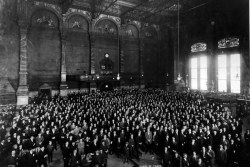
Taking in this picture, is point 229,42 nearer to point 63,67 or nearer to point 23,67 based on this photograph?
point 63,67

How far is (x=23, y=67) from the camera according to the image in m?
19.6

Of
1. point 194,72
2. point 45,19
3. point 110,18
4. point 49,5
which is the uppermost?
point 110,18

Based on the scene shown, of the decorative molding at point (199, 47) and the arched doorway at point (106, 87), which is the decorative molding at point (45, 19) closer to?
the arched doorway at point (106, 87)

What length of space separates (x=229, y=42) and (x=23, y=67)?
2606 cm

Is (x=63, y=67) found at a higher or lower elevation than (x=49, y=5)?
lower

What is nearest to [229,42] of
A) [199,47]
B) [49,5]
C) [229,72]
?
[229,72]

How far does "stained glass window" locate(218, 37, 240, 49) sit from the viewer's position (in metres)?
21.8

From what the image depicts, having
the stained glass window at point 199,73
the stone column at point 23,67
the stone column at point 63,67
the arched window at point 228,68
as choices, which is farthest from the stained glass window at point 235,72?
the stone column at point 23,67

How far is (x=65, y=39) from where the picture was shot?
74.5 feet

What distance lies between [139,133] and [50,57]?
17.9 metres

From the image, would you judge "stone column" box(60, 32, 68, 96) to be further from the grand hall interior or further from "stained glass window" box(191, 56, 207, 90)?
"stained glass window" box(191, 56, 207, 90)

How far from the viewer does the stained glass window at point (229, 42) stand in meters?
21.8

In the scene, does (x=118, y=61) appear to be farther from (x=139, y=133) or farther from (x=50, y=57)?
(x=139, y=133)

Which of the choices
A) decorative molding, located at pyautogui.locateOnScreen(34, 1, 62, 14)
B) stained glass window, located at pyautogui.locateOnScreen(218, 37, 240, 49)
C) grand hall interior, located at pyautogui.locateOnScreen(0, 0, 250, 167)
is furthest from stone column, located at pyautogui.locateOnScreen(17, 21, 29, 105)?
stained glass window, located at pyautogui.locateOnScreen(218, 37, 240, 49)
